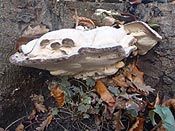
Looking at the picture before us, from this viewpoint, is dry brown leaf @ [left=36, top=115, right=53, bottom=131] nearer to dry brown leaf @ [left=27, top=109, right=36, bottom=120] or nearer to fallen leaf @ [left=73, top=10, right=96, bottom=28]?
dry brown leaf @ [left=27, top=109, right=36, bottom=120]

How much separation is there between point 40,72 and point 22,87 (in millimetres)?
108

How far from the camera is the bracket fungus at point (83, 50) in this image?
132 cm

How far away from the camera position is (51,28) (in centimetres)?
178

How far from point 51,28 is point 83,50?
21.0 inches

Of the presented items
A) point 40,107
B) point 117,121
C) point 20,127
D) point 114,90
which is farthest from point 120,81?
point 20,127

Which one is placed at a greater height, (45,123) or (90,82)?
(90,82)

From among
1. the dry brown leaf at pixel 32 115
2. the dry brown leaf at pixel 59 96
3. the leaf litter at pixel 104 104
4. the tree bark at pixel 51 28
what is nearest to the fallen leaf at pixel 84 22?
the tree bark at pixel 51 28

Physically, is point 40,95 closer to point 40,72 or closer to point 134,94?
point 40,72

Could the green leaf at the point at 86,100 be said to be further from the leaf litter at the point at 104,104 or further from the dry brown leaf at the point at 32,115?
the dry brown leaf at the point at 32,115

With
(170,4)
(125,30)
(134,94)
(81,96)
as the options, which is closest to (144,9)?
(170,4)

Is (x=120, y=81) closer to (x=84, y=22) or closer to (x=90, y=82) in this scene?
(x=90, y=82)

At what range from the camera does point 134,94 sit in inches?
62.8

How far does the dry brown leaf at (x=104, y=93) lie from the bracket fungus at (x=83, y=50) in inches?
2.3

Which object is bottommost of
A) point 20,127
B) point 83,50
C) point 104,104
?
point 20,127
